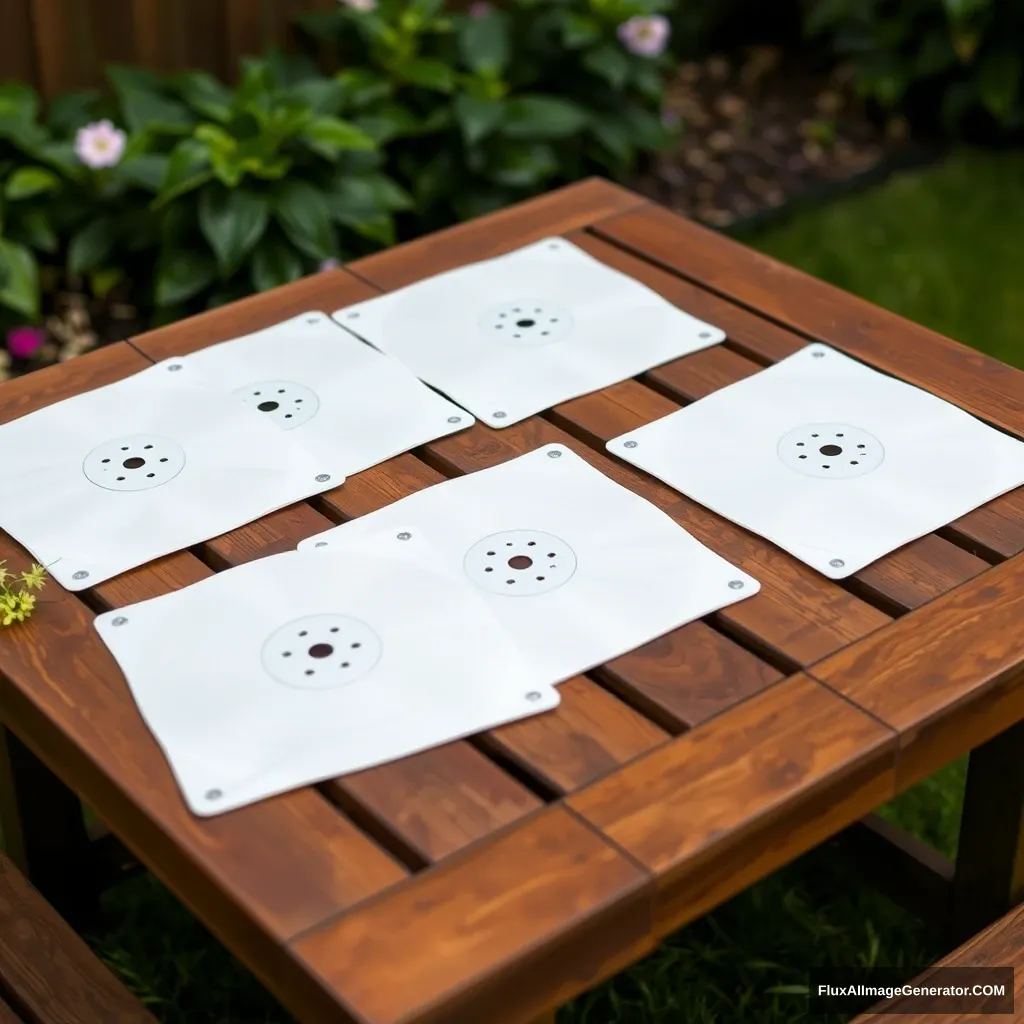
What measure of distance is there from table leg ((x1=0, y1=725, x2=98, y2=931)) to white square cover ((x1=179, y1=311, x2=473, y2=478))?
1.67ft

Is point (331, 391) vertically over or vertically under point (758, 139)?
over

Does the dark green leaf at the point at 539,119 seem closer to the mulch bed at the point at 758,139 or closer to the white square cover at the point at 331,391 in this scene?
the mulch bed at the point at 758,139

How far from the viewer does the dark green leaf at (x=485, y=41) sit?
364 centimetres

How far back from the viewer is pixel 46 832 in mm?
2105

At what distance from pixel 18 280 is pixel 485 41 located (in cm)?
120

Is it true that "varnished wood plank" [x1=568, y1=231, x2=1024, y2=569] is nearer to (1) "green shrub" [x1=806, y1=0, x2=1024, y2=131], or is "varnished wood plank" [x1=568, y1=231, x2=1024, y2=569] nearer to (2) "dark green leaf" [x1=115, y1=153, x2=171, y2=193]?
Answer: (2) "dark green leaf" [x1=115, y1=153, x2=171, y2=193]

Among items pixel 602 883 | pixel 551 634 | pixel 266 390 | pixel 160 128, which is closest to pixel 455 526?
pixel 551 634

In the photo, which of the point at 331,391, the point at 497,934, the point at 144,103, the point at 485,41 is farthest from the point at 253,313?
the point at 485,41

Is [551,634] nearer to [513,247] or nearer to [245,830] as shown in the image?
[245,830]

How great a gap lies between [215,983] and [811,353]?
1141 mm

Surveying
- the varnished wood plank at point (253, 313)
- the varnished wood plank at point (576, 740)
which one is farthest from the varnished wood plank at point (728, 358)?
the varnished wood plank at point (576, 740)

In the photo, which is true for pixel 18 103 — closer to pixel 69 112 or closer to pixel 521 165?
pixel 69 112

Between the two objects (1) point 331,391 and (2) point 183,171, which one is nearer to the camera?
(1) point 331,391

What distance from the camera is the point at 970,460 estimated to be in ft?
6.14
